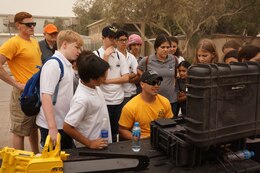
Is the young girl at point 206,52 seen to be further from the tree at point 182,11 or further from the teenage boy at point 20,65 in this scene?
the tree at point 182,11

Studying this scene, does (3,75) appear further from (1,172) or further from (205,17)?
(205,17)

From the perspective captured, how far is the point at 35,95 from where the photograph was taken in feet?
7.99

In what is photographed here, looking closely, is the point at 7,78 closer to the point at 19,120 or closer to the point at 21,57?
the point at 21,57

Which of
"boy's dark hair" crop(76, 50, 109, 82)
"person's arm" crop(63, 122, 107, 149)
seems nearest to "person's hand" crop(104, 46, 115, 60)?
"boy's dark hair" crop(76, 50, 109, 82)

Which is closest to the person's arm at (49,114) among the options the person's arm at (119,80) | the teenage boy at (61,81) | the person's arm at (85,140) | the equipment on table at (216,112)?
the teenage boy at (61,81)

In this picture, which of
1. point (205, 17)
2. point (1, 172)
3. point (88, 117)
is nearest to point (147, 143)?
point (88, 117)

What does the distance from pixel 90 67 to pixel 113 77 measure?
1331 millimetres

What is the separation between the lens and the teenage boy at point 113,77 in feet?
11.2

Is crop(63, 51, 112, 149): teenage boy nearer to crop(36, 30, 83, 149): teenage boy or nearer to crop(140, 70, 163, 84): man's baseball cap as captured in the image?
crop(36, 30, 83, 149): teenage boy

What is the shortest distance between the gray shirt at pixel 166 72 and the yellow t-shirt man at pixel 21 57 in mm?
1464

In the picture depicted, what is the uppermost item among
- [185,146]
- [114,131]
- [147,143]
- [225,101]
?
[225,101]

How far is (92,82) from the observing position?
2223 mm

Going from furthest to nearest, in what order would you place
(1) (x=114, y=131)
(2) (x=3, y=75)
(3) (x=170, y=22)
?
(3) (x=170, y=22) < (1) (x=114, y=131) < (2) (x=3, y=75)

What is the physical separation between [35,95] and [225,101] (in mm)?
1666
